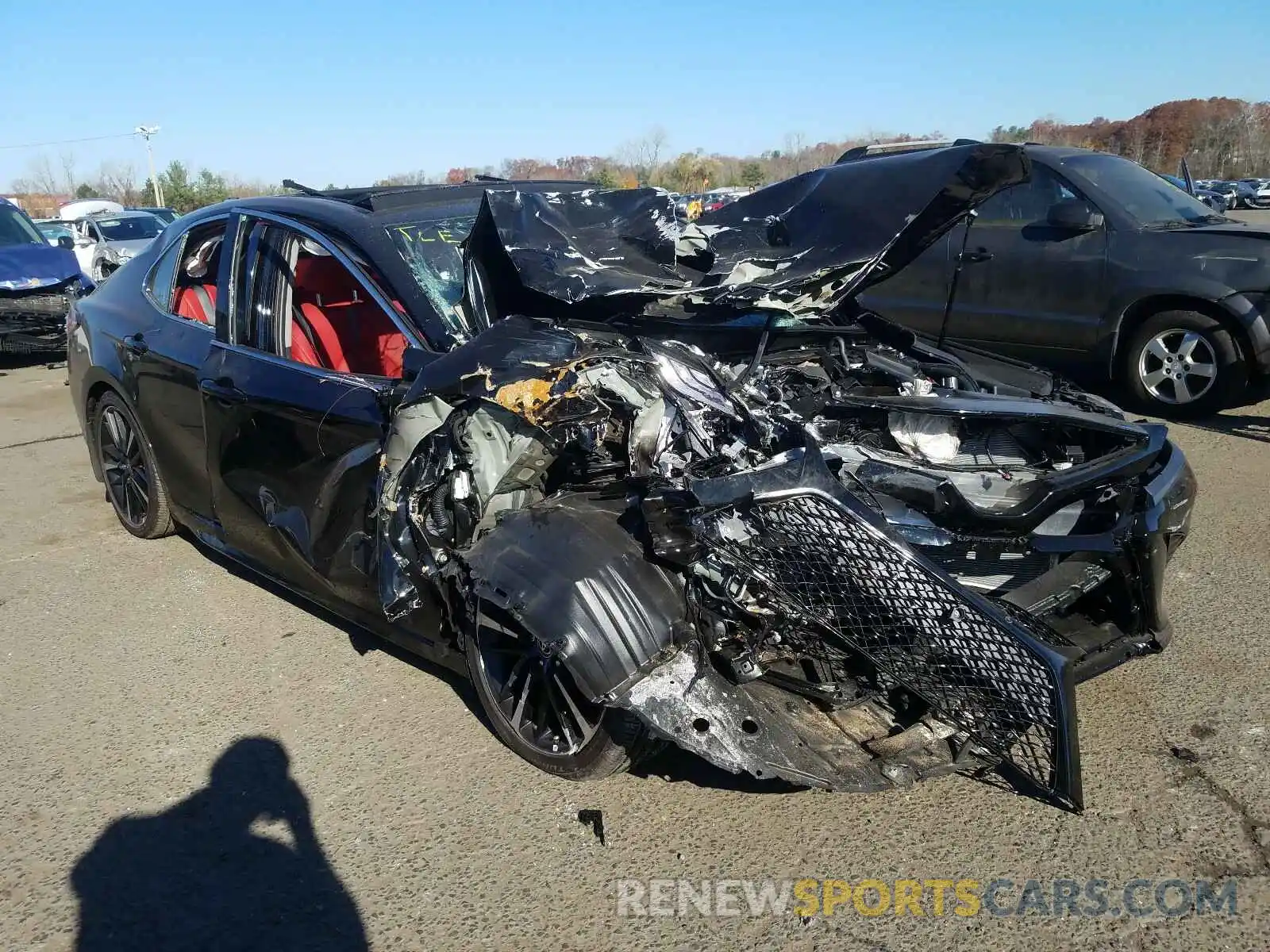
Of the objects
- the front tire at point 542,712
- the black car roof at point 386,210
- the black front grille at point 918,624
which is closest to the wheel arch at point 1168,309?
the black car roof at point 386,210

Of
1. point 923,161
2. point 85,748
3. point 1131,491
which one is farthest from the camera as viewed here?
point 923,161

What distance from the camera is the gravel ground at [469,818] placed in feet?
8.28

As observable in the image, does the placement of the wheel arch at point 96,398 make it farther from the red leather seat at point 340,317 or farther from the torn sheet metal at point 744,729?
the torn sheet metal at point 744,729

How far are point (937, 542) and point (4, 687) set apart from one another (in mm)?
3636

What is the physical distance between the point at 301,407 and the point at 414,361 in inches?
22.6

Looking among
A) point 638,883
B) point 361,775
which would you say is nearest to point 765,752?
point 638,883

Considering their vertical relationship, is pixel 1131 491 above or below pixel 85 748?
above

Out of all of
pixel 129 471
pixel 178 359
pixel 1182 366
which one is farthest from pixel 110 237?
pixel 1182 366

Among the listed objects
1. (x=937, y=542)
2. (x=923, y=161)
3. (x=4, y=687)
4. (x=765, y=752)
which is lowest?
(x=4, y=687)

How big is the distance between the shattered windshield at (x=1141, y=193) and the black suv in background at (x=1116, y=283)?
1 centimetres

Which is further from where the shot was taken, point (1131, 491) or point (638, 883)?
point (1131, 491)

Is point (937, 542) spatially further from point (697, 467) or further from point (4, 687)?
point (4, 687)

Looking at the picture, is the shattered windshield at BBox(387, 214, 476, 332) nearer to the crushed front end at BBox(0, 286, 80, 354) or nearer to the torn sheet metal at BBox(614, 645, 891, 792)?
the torn sheet metal at BBox(614, 645, 891, 792)

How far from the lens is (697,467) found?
294cm
